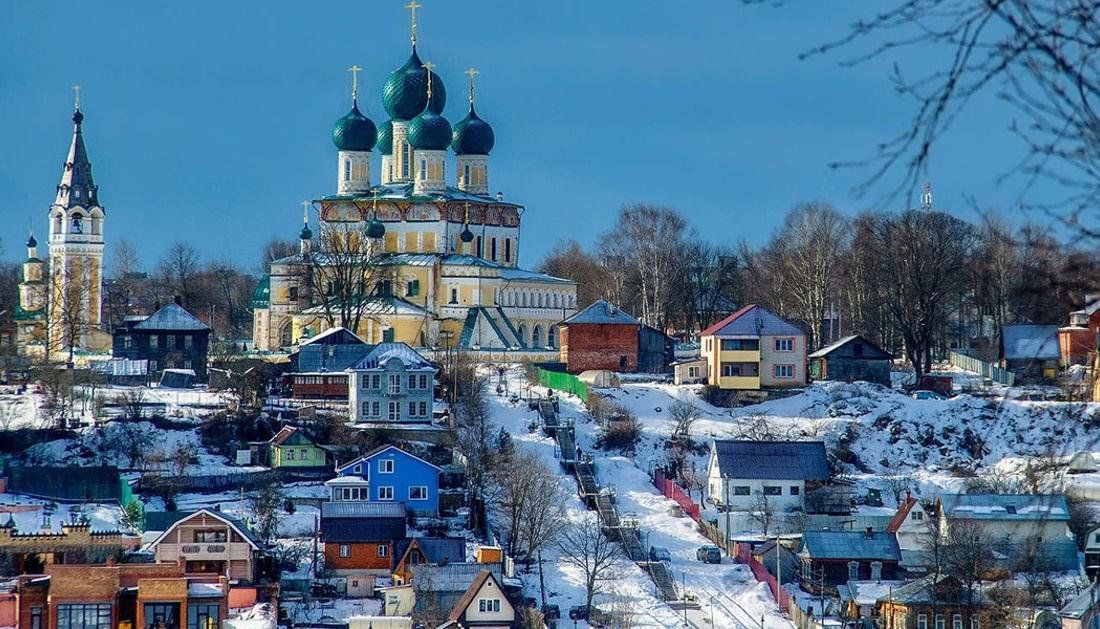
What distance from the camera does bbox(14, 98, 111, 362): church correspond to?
59688 millimetres

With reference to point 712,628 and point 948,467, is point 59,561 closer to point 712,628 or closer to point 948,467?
point 712,628

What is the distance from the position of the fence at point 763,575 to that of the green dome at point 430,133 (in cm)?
2816

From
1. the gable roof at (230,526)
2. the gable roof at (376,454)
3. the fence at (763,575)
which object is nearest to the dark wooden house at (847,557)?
the fence at (763,575)

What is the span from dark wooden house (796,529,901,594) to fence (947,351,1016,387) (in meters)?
13.7

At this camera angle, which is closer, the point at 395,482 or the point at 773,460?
the point at 395,482

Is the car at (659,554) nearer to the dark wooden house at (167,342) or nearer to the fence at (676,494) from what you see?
the fence at (676,494)

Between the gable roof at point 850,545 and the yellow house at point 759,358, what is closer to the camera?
the gable roof at point 850,545

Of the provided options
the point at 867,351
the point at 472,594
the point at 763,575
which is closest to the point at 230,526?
the point at 472,594

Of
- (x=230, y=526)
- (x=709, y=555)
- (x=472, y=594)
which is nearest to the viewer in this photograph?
(x=472, y=594)

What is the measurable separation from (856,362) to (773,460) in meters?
10.3

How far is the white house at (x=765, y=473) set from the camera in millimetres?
42125

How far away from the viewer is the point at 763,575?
36062 millimetres

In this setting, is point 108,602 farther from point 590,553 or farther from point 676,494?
point 676,494

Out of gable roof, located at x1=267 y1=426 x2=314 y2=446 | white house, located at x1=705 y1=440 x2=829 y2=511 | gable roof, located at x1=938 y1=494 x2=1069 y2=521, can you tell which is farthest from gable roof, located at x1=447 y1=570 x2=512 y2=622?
gable roof, located at x1=267 y1=426 x2=314 y2=446
